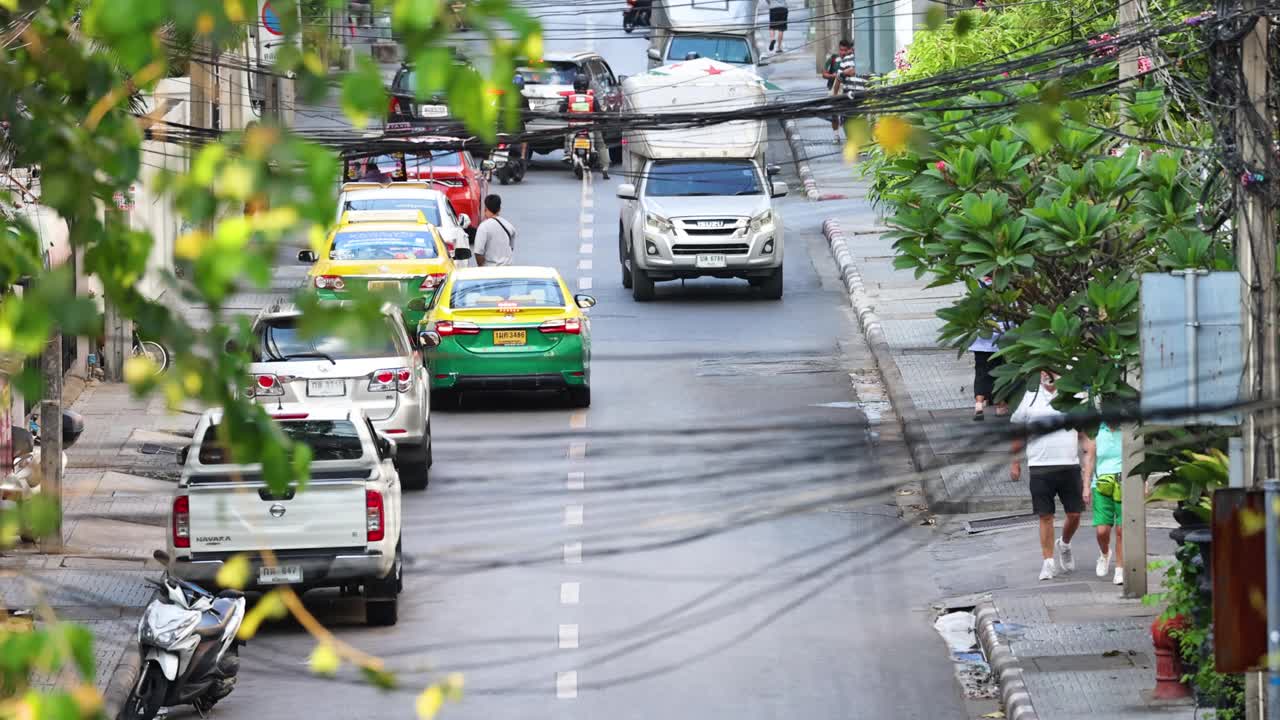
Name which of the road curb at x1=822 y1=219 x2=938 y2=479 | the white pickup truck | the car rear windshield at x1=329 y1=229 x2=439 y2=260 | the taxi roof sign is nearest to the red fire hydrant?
the road curb at x1=822 y1=219 x2=938 y2=479

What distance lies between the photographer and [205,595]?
13172 millimetres

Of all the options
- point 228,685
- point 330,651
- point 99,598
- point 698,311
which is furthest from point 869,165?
point 330,651

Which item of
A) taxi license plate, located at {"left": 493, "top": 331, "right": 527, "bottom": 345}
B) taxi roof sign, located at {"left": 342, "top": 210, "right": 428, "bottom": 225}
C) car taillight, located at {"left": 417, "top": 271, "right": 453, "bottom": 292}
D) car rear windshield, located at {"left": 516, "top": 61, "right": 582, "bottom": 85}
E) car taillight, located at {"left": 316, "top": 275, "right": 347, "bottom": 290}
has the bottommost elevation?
taxi license plate, located at {"left": 493, "top": 331, "right": 527, "bottom": 345}

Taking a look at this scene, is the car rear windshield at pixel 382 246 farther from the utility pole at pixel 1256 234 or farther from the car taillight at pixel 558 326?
the utility pole at pixel 1256 234

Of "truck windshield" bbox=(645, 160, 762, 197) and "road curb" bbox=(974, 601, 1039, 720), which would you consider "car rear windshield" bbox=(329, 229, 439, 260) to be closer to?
"truck windshield" bbox=(645, 160, 762, 197)

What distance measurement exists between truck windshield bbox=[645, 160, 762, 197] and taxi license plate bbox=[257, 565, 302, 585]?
15934 mm

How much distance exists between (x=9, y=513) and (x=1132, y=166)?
10.9 metres

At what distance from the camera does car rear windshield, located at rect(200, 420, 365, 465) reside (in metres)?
14.9

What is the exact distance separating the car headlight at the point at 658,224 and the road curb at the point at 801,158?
8.96 metres

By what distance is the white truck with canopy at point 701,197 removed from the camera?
2897 centimetres

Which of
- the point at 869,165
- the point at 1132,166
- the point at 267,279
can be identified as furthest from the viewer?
the point at 869,165

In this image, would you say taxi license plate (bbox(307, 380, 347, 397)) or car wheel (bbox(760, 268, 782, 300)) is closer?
taxi license plate (bbox(307, 380, 347, 397))

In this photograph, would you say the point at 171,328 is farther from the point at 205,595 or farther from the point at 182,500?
the point at 182,500

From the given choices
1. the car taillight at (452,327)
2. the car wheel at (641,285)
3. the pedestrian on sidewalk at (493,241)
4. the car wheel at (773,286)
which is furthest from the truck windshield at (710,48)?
the car taillight at (452,327)
